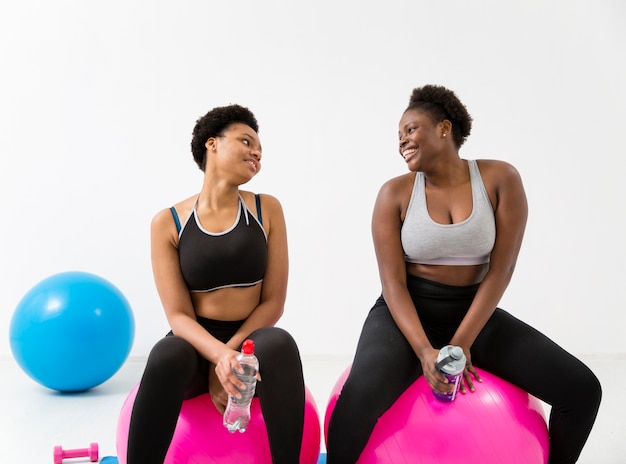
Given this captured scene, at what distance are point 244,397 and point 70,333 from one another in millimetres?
1832

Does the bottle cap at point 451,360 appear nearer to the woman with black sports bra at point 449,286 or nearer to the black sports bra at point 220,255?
the woman with black sports bra at point 449,286

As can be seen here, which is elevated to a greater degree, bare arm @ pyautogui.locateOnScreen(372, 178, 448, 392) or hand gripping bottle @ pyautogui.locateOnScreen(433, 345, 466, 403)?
bare arm @ pyautogui.locateOnScreen(372, 178, 448, 392)

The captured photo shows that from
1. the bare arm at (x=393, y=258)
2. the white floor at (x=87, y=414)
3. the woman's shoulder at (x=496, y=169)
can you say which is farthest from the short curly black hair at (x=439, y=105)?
the white floor at (x=87, y=414)

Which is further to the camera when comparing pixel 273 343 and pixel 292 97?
pixel 292 97

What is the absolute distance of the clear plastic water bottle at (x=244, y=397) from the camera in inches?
78.4

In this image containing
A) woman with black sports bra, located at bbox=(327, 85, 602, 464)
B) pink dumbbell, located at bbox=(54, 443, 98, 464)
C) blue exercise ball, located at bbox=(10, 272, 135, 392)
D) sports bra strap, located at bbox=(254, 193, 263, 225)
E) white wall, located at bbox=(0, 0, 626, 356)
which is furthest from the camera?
white wall, located at bbox=(0, 0, 626, 356)

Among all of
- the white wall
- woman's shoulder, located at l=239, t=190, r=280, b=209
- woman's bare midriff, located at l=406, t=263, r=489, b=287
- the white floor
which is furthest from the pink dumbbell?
the white wall

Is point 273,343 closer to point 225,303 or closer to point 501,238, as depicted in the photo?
point 225,303

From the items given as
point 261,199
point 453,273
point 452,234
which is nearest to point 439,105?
point 452,234

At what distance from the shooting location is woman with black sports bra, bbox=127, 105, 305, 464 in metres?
2.00

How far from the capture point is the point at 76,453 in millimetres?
2770

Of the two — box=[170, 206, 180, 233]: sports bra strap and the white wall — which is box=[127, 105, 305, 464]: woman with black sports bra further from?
the white wall

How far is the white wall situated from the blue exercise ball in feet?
2.96

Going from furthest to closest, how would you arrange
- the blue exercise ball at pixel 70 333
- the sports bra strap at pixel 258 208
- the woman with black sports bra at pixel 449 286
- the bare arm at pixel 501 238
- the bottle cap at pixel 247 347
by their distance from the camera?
the blue exercise ball at pixel 70 333 → the sports bra strap at pixel 258 208 → the bare arm at pixel 501 238 → the woman with black sports bra at pixel 449 286 → the bottle cap at pixel 247 347
